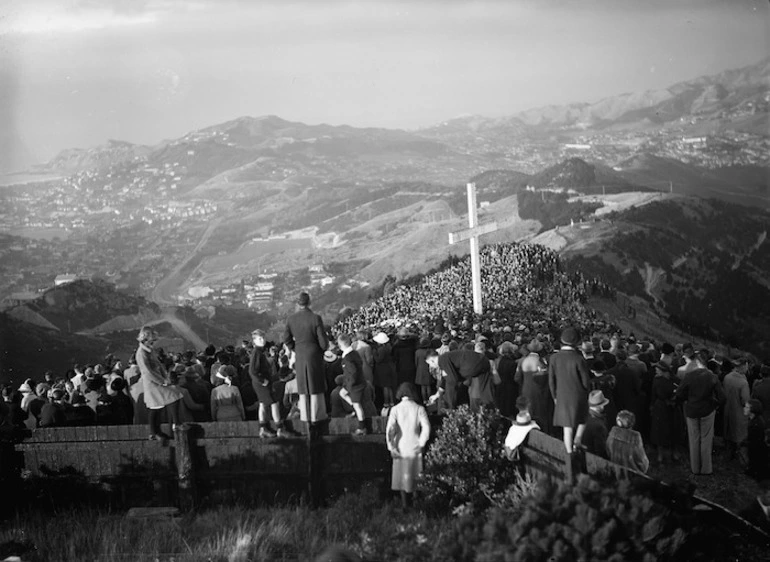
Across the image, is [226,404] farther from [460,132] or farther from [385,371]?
[460,132]

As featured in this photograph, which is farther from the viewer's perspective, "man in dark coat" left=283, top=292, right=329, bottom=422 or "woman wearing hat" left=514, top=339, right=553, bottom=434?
"woman wearing hat" left=514, top=339, right=553, bottom=434

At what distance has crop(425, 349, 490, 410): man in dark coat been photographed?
39.5 feet

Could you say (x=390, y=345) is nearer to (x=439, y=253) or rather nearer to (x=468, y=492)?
(x=468, y=492)

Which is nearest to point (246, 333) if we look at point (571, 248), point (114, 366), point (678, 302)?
point (571, 248)

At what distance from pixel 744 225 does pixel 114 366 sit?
1794 inches

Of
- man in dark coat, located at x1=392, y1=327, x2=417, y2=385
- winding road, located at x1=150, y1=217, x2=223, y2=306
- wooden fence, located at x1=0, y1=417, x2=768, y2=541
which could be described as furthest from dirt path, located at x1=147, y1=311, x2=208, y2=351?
wooden fence, located at x1=0, y1=417, x2=768, y2=541

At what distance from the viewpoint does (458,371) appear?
12250 millimetres

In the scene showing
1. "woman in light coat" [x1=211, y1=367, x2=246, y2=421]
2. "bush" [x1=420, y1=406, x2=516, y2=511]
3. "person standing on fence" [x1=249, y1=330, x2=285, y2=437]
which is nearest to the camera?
"bush" [x1=420, y1=406, x2=516, y2=511]

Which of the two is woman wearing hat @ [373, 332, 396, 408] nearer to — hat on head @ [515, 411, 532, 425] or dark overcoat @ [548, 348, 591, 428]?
hat on head @ [515, 411, 532, 425]

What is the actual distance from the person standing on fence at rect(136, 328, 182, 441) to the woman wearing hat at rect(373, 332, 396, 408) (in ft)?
9.40

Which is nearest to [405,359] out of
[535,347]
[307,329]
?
[535,347]

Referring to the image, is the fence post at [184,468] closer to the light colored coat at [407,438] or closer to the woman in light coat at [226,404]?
the woman in light coat at [226,404]

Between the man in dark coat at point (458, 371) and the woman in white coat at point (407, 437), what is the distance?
1.34 meters

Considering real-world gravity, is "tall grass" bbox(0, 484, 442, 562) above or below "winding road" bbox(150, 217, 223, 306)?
above
